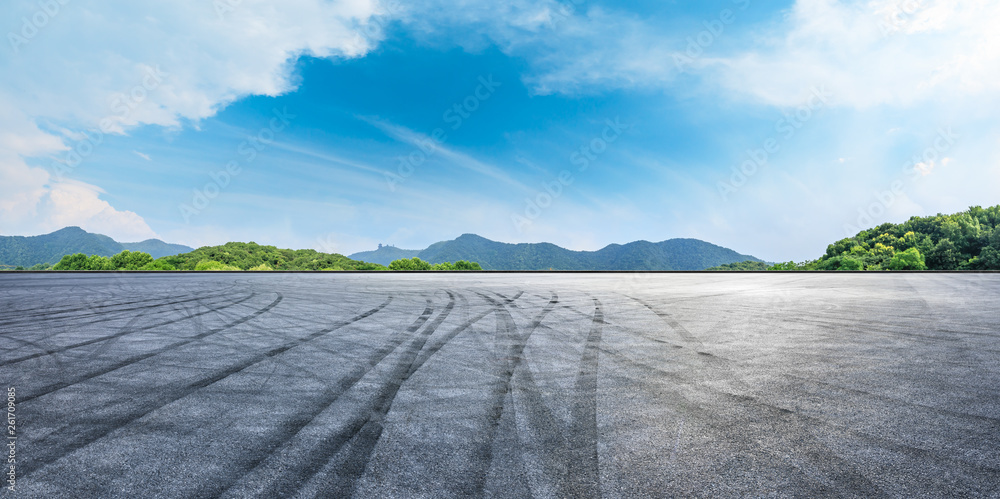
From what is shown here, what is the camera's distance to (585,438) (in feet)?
9.30

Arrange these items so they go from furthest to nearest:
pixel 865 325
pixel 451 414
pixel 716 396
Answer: pixel 865 325
pixel 716 396
pixel 451 414

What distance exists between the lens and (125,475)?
2.41 meters

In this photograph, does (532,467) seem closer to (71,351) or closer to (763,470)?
(763,470)

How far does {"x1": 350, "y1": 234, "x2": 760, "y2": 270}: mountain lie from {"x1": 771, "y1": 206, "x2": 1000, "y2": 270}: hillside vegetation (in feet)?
75.7

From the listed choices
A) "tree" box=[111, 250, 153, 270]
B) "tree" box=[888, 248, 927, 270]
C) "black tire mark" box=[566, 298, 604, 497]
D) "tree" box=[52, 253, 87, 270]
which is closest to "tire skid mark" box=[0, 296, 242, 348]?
"black tire mark" box=[566, 298, 604, 497]

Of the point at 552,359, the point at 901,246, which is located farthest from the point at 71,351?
the point at 901,246

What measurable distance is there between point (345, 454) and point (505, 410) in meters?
1.27

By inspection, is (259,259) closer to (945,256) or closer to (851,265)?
(851,265)

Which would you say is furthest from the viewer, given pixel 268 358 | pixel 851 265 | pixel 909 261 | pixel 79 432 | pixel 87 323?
pixel 909 261

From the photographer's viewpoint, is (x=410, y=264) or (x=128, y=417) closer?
(x=128, y=417)

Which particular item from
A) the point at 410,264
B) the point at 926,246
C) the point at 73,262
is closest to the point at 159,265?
the point at 73,262

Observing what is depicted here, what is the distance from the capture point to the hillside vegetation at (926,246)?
2357 inches

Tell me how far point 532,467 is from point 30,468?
301 centimetres

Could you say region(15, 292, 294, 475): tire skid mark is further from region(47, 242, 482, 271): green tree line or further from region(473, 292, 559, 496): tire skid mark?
region(47, 242, 482, 271): green tree line
